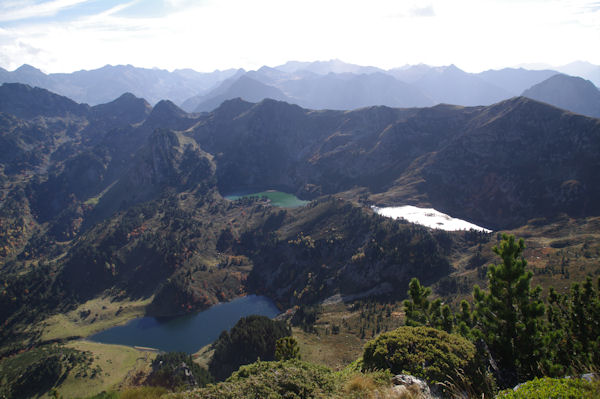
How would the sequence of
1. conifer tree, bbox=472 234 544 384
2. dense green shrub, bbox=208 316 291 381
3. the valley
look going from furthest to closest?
the valley → dense green shrub, bbox=208 316 291 381 → conifer tree, bbox=472 234 544 384

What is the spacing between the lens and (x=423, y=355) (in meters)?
19.1

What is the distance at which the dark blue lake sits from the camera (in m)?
106

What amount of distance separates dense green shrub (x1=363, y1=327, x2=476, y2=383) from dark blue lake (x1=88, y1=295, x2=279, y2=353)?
96.3 meters

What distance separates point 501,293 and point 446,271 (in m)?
91.0

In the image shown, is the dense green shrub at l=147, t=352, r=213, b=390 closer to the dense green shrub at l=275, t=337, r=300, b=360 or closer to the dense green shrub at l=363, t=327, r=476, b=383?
the dense green shrub at l=275, t=337, r=300, b=360

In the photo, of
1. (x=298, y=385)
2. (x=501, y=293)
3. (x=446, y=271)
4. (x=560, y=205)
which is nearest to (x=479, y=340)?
(x=501, y=293)

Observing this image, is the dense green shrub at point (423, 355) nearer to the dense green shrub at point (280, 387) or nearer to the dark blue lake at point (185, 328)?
the dense green shrub at point (280, 387)

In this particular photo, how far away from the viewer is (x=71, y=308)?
132 metres

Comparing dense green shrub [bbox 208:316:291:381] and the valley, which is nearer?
dense green shrub [bbox 208:316:291:381]

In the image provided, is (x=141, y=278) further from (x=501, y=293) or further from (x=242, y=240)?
(x=501, y=293)

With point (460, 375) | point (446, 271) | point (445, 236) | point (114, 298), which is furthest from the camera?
point (114, 298)

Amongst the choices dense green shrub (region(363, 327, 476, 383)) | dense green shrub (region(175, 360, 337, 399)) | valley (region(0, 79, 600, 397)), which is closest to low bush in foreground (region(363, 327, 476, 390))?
dense green shrub (region(363, 327, 476, 383))

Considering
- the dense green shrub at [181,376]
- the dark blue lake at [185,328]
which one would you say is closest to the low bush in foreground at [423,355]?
the dense green shrub at [181,376]

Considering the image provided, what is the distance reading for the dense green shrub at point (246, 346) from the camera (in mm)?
71375
